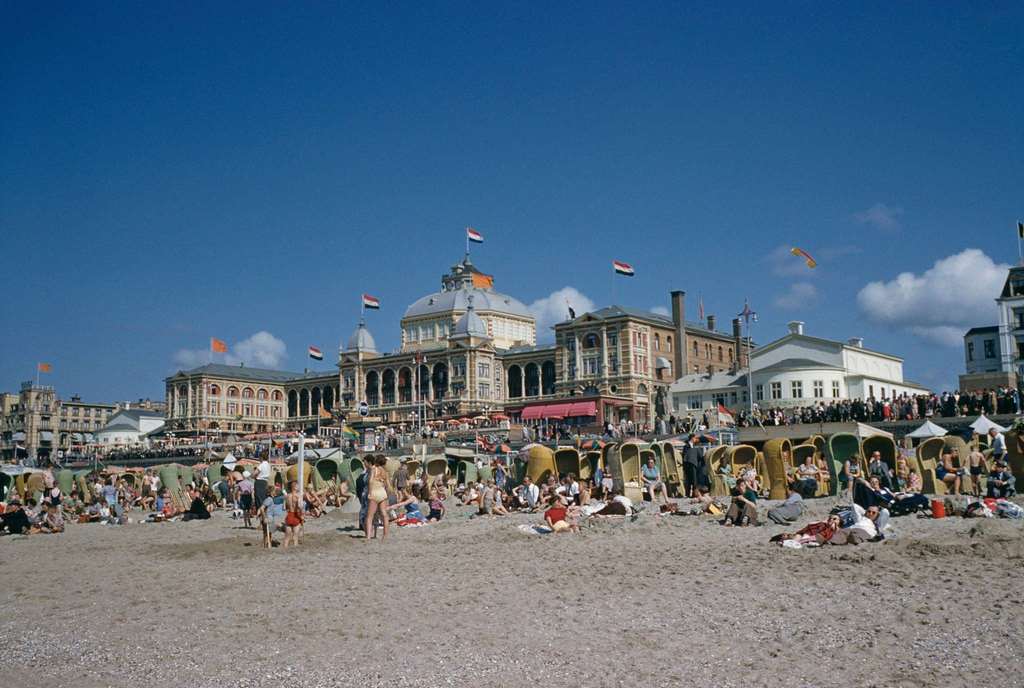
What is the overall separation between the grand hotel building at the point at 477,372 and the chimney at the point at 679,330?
84 mm

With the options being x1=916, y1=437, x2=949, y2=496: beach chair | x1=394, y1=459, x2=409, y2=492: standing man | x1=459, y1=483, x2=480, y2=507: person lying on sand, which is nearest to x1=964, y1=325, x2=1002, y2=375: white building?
x1=916, y1=437, x2=949, y2=496: beach chair

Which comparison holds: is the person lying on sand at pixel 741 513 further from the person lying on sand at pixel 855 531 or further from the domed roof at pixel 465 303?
the domed roof at pixel 465 303

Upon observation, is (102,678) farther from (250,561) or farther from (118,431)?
(118,431)

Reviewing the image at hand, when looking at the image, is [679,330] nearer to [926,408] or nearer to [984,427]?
[926,408]

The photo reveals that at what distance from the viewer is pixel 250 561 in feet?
51.5

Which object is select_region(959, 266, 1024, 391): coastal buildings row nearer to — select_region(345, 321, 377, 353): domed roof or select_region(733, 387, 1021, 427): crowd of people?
select_region(733, 387, 1021, 427): crowd of people

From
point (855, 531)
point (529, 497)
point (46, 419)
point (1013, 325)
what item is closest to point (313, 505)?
point (529, 497)

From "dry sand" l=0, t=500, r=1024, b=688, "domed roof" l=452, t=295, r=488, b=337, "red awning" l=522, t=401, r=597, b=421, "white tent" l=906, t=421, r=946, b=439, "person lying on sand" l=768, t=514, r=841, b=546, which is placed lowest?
"dry sand" l=0, t=500, r=1024, b=688

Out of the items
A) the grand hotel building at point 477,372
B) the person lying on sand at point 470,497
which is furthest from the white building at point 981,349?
the person lying on sand at point 470,497

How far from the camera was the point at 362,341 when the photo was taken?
3954 inches

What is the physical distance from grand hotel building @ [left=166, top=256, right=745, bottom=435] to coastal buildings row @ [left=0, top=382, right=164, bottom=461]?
44.2ft

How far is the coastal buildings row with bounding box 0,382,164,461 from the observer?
380 ft

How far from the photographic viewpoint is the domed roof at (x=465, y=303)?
99.9 metres

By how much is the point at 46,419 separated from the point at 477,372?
207 ft
